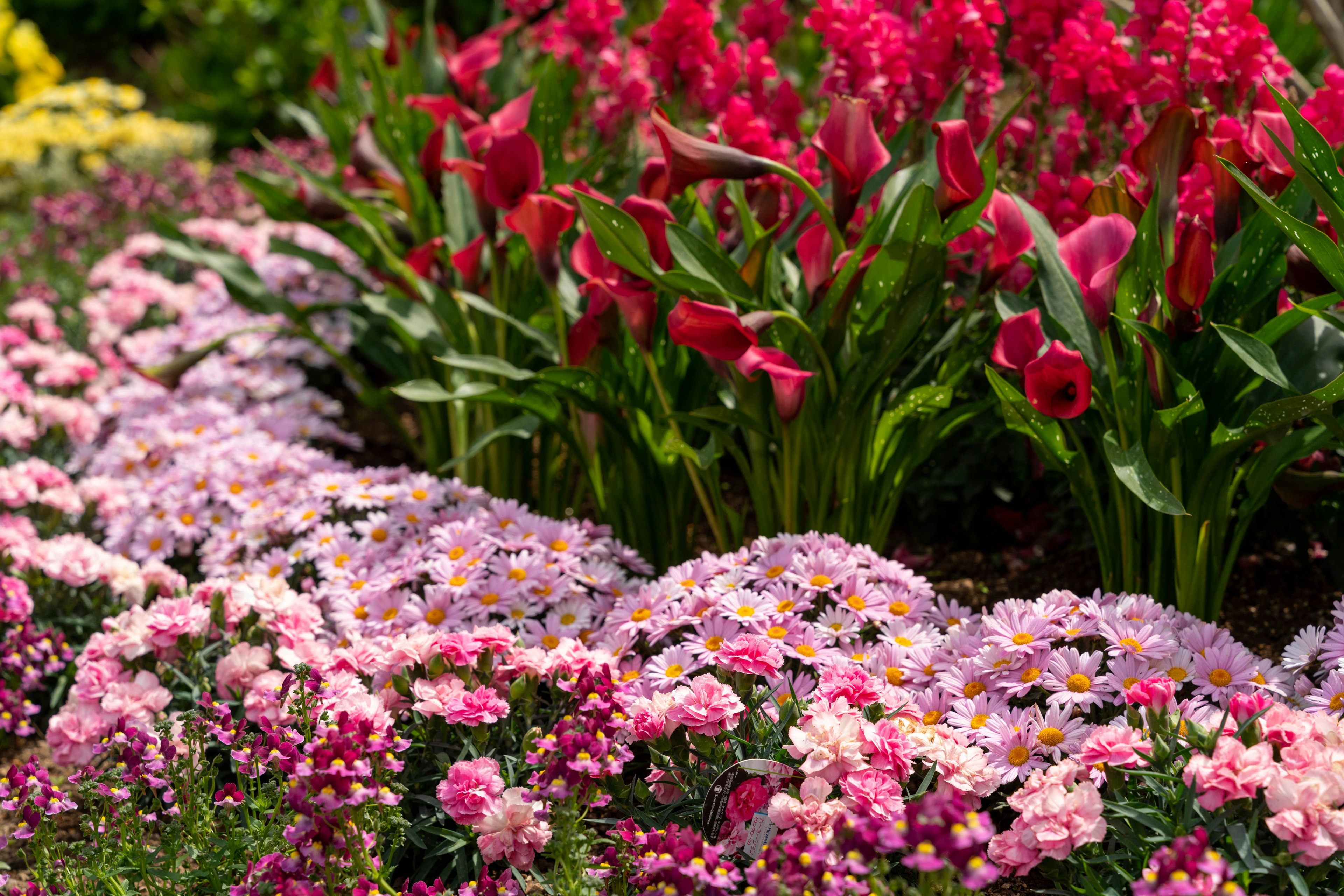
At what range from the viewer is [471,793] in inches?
57.6

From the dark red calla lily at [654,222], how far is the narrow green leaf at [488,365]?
0.35m

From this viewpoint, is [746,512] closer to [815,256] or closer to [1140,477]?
[815,256]

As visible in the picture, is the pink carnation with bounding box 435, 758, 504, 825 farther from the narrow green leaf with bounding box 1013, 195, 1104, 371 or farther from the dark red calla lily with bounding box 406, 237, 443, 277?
the dark red calla lily with bounding box 406, 237, 443, 277

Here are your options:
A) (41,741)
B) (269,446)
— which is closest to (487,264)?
(269,446)

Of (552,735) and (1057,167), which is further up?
(1057,167)

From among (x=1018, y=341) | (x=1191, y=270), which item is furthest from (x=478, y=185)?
(x=1191, y=270)

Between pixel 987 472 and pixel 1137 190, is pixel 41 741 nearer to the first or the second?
pixel 987 472

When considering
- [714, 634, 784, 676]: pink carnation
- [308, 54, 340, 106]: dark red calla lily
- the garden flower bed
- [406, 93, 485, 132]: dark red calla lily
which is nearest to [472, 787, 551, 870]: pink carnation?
the garden flower bed

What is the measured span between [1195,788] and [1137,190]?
1294 millimetres

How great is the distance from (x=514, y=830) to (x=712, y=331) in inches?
33.6

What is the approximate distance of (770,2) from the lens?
284 cm

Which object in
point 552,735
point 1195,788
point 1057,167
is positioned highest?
point 1057,167

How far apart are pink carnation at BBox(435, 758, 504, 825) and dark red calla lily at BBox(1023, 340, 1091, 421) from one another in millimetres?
1013

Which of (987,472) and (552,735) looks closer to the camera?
(552,735)
